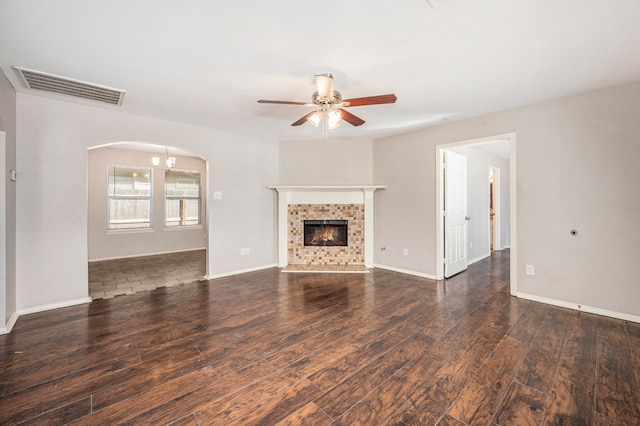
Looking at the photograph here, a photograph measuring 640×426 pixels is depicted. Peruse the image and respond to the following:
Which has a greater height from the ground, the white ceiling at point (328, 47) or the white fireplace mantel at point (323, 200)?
the white ceiling at point (328, 47)

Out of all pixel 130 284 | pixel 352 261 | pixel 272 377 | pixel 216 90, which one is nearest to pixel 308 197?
pixel 352 261

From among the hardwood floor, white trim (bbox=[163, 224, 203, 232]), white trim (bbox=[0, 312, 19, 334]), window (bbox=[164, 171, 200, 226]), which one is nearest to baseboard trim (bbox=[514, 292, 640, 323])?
the hardwood floor

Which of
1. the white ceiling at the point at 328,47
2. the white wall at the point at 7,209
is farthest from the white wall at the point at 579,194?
the white wall at the point at 7,209

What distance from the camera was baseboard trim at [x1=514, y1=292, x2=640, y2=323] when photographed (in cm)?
280

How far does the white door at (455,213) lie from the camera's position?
436 cm

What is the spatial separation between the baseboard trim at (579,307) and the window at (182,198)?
7241 mm

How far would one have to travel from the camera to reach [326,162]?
207 inches

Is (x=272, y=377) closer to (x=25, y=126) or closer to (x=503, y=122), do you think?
(x=25, y=126)

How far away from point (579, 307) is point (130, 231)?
8050 millimetres

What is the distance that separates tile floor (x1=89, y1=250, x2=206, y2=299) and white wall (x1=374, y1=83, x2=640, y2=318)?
15.9 ft

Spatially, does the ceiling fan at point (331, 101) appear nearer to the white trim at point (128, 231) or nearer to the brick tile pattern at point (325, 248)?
the brick tile pattern at point (325, 248)

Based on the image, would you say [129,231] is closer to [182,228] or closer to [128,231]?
[128,231]

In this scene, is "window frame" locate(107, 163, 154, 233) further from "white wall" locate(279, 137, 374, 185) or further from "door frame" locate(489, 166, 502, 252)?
"door frame" locate(489, 166, 502, 252)

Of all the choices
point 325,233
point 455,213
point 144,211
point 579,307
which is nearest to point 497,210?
point 455,213
